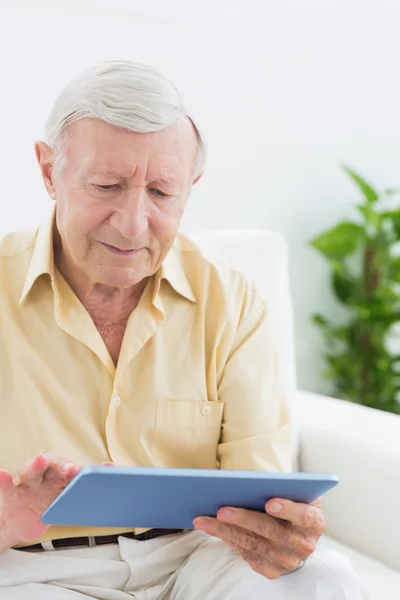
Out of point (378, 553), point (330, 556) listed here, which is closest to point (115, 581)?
point (330, 556)

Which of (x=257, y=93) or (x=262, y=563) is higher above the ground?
(x=257, y=93)

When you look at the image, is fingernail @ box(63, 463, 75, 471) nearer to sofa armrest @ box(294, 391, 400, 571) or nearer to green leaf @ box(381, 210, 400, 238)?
sofa armrest @ box(294, 391, 400, 571)

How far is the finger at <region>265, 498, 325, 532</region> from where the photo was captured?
113 centimetres

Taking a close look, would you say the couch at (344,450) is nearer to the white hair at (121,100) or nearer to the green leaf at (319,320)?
the white hair at (121,100)

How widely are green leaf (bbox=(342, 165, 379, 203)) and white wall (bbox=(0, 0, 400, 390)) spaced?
0.57 ft

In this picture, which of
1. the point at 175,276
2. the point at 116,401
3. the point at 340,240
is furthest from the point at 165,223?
the point at 340,240

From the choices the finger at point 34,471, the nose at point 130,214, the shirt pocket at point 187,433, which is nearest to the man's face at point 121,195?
the nose at point 130,214

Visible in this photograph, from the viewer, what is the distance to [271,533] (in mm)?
1188

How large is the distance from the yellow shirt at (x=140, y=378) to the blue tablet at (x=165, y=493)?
0.71 feet

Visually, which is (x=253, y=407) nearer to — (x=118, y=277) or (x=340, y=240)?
(x=118, y=277)

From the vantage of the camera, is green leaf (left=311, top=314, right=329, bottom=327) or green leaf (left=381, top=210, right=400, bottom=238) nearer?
green leaf (left=381, top=210, right=400, bottom=238)

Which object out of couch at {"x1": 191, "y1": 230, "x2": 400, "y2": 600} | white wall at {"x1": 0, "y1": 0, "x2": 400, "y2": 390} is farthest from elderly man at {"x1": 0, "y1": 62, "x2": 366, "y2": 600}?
white wall at {"x1": 0, "y1": 0, "x2": 400, "y2": 390}

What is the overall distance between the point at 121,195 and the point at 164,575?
64 cm

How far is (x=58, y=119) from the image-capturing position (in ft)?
4.40
